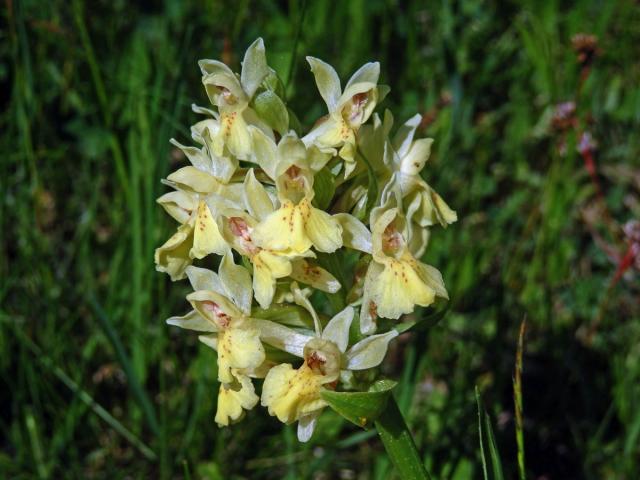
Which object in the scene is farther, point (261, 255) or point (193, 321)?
point (193, 321)

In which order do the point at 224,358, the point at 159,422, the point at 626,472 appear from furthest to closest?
the point at 159,422, the point at 626,472, the point at 224,358

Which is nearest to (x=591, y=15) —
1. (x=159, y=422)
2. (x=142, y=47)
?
(x=142, y=47)

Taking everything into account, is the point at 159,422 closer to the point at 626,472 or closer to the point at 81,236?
the point at 81,236

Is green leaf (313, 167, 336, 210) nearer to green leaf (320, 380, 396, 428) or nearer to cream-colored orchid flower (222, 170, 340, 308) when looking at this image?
cream-colored orchid flower (222, 170, 340, 308)

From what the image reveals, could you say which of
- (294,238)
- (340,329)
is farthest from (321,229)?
(340,329)

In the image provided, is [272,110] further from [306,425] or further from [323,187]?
[306,425]
